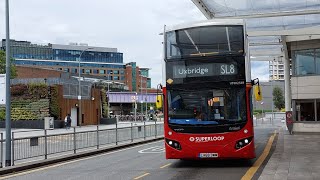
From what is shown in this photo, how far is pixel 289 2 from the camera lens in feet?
75.8

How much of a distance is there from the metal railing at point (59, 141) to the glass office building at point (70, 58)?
12786cm

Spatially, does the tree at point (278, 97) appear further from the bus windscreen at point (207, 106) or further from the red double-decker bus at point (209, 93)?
the bus windscreen at point (207, 106)

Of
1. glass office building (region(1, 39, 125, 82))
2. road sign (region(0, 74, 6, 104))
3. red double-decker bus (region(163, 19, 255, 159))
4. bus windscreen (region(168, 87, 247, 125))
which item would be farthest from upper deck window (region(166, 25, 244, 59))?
glass office building (region(1, 39, 125, 82))

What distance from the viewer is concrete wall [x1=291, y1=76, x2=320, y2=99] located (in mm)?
31047

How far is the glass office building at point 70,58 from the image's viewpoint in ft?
498

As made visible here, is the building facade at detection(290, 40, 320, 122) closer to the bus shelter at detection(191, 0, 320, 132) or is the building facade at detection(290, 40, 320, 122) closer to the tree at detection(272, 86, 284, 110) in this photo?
the bus shelter at detection(191, 0, 320, 132)

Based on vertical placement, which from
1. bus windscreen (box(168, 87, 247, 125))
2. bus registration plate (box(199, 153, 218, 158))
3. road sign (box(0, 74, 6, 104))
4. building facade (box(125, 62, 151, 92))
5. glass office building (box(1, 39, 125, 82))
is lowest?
bus registration plate (box(199, 153, 218, 158))

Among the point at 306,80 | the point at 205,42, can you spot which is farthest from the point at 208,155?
the point at 306,80

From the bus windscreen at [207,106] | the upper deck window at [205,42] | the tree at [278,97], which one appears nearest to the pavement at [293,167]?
the bus windscreen at [207,106]

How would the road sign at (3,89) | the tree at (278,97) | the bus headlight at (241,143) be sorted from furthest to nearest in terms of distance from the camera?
the tree at (278,97)
the road sign at (3,89)
the bus headlight at (241,143)

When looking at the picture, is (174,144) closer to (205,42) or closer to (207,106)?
(207,106)

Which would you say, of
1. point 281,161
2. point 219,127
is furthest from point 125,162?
point 281,161

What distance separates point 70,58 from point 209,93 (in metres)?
148

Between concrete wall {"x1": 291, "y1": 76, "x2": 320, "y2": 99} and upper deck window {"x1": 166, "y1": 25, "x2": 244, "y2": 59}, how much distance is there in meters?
20.0
